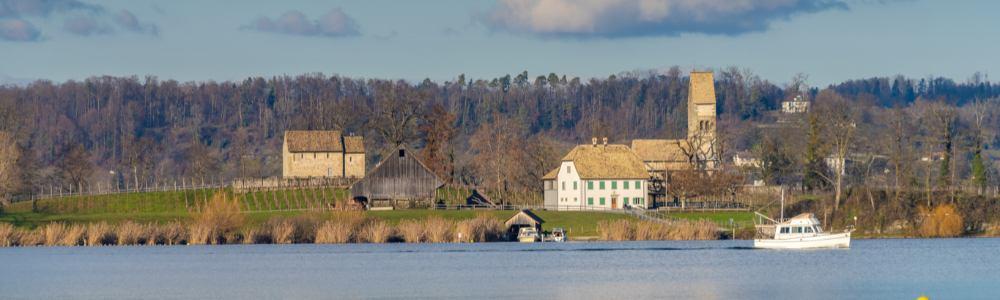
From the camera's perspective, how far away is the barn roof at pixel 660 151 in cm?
11938

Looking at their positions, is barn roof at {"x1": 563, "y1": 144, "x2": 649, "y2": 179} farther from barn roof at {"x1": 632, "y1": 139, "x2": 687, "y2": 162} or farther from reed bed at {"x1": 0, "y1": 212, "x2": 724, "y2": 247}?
reed bed at {"x1": 0, "y1": 212, "x2": 724, "y2": 247}

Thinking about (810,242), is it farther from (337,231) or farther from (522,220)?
(337,231)

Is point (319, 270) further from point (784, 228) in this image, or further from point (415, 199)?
point (415, 199)

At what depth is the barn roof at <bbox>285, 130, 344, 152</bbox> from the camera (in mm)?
118688

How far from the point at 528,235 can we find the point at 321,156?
37.7 metres

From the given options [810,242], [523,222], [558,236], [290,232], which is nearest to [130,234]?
[290,232]

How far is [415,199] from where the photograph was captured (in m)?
106

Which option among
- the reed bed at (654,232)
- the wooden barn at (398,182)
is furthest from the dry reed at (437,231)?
the wooden barn at (398,182)

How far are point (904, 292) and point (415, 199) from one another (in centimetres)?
6089

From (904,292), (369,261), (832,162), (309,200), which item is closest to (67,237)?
(369,261)

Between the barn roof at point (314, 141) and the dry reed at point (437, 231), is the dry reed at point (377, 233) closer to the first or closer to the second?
the dry reed at point (437, 231)

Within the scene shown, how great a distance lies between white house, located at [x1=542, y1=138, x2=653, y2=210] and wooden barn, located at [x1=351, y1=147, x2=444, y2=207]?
8.62 meters

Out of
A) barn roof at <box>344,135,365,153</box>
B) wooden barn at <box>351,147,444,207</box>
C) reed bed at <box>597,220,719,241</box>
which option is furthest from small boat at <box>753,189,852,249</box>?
barn roof at <box>344,135,365,153</box>

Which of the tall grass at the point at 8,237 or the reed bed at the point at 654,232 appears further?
the reed bed at the point at 654,232
